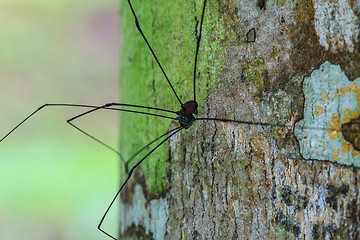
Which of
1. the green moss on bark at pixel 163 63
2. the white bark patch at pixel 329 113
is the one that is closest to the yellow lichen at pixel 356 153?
the white bark patch at pixel 329 113

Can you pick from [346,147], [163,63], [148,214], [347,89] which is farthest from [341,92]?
Result: [148,214]

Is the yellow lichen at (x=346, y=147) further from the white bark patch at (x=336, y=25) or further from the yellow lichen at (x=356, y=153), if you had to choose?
the white bark patch at (x=336, y=25)

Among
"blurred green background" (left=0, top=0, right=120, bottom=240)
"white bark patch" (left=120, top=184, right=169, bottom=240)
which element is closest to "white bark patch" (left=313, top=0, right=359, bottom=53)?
"white bark patch" (left=120, top=184, right=169, bottom=240)

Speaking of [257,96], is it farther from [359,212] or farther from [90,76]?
[90,76]

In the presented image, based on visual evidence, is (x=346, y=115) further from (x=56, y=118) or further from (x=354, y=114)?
(x=56, y=118)

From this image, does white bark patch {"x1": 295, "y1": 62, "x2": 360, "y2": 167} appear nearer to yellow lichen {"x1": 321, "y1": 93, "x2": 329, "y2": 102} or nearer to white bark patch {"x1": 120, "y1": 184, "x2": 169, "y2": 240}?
yellow lichen {"x1": 321, "y1": 93, "x2": 329, "y2": 102}

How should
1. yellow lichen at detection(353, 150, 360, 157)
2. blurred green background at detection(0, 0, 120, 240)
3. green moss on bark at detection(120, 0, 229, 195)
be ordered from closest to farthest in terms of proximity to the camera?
yellow lichen at detection(353, 150, 360, 157) → green moss on bark at detection(120, 0, 229, 195) → blurred green background at detection(0, 0, 120, 240)

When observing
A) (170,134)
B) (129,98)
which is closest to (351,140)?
(170,134)
